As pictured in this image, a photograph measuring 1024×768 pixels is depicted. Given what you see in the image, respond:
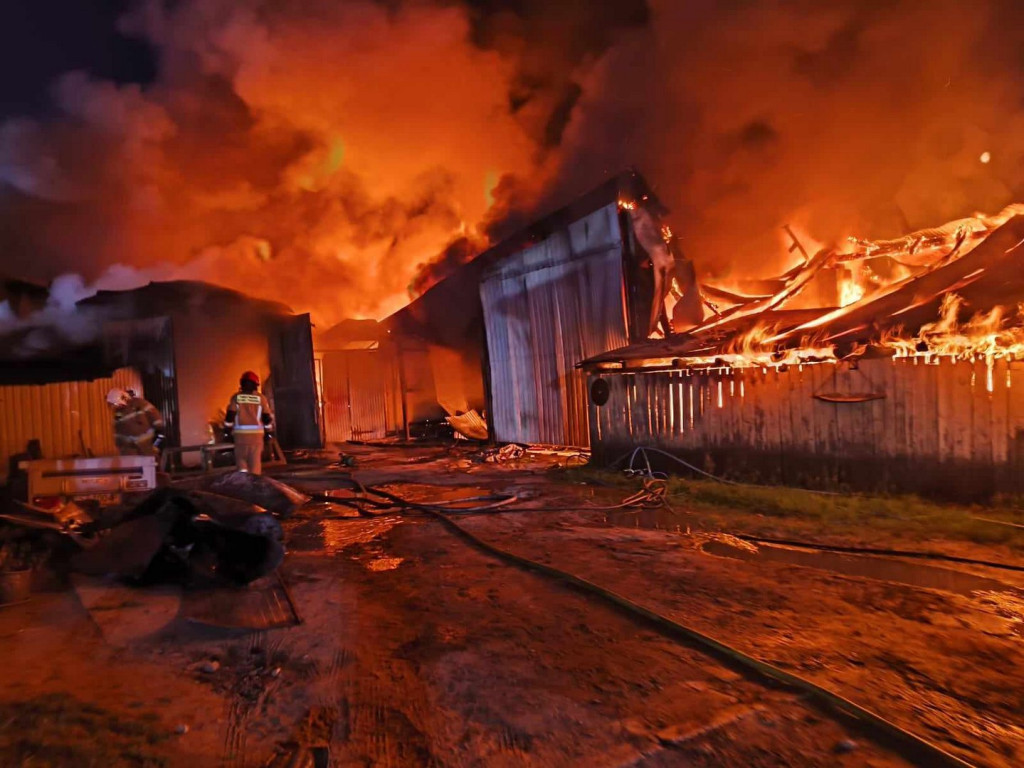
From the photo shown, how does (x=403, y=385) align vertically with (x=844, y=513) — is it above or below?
above

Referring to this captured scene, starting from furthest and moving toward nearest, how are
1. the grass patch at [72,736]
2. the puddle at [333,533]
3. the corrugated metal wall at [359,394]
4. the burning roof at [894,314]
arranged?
the corrugated metal wall at [359,394] < the burning roof at [894,314] < the puddle at [333,533] < the grass patch at [72,736]

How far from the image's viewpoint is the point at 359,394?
15773 millimetres

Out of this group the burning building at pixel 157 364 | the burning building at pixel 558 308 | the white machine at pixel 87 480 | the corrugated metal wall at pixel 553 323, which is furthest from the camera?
the corrugated metal wall at pixel 553 323

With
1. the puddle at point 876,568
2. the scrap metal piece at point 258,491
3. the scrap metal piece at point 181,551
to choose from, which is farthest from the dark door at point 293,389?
the puddle at point 876,568

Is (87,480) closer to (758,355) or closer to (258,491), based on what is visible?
(258,491)

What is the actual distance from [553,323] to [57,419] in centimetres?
872

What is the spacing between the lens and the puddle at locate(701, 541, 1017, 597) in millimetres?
4332

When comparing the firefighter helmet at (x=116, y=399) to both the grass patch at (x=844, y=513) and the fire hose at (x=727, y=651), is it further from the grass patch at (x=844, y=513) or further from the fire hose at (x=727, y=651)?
the grass patch at (x=844, y=513)

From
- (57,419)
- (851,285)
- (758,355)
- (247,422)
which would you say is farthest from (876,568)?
(57,419)

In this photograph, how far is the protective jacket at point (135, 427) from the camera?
25.2ft

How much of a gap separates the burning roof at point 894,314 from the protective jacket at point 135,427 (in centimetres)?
644

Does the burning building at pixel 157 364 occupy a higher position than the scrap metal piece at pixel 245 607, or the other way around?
the burning building at pixel 157 364

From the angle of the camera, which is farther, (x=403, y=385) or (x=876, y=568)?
(x=403, y=385)

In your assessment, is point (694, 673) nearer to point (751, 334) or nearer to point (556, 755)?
point (556, 755)
